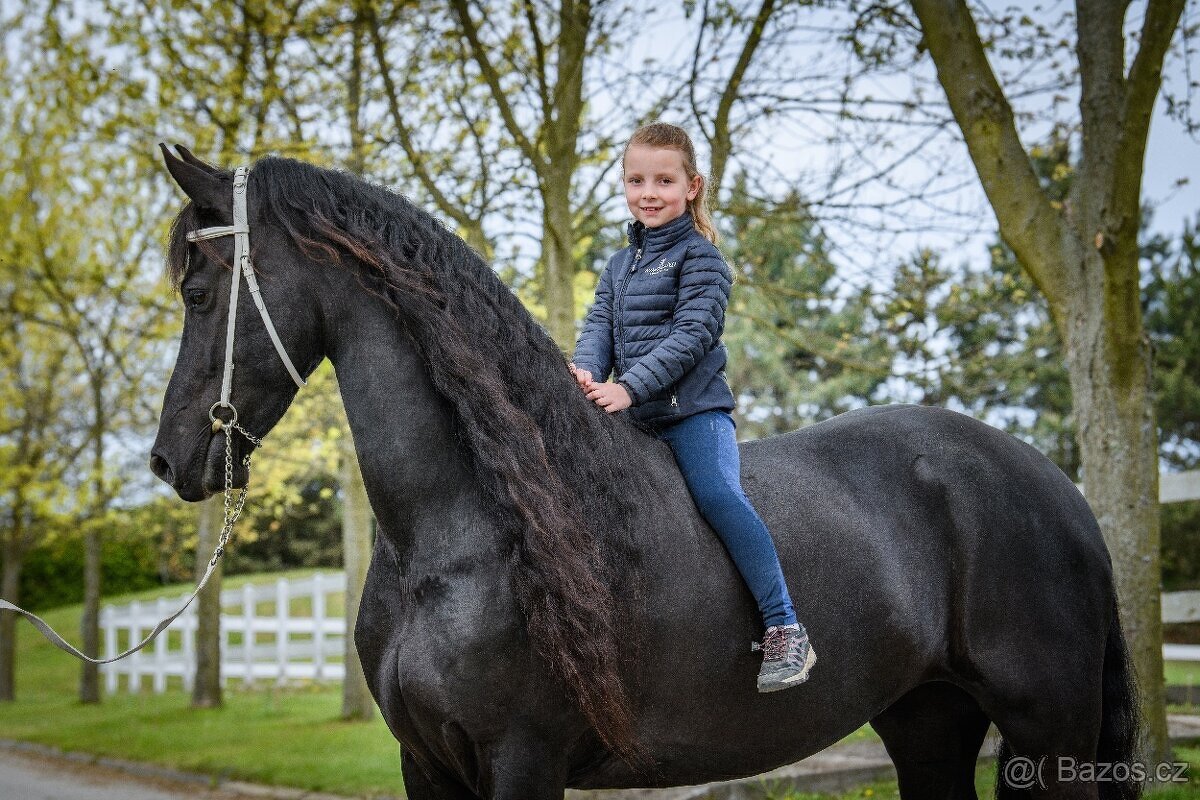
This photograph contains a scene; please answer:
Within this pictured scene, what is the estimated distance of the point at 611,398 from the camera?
9.25 ft

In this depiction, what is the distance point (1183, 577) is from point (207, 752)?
1791cm

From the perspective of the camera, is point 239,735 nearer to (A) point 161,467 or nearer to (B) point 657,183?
(A) point 161,467

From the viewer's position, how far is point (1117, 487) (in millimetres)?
5406

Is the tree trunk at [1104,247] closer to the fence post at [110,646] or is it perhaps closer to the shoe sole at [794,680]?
the shoe sole at [794,680]

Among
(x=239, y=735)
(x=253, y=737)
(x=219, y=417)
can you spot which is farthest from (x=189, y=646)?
(x=219, y=417)

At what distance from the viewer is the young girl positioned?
2.83 m

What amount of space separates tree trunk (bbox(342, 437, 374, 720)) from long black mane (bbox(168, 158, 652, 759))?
7886mm

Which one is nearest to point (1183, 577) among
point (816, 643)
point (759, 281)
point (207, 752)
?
point (759, 281)

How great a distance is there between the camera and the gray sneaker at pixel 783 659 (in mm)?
2781

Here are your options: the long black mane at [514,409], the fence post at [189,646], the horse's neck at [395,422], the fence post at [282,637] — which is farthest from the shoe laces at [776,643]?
the fence post at [189,646]

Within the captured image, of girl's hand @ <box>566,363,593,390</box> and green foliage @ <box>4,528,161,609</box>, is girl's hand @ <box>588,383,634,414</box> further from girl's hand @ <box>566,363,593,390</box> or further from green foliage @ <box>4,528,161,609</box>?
green foliage @ <box>4,528,161,609</box>

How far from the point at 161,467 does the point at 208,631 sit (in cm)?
1076

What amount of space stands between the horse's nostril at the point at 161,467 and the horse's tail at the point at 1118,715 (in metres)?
3.13

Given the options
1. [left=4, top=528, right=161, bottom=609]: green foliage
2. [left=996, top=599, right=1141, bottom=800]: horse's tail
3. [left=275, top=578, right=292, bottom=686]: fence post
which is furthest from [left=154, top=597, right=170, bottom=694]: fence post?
[left=996, top=599, right=1141, bottom=800]: horse's tail
